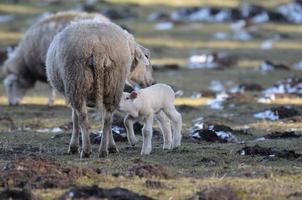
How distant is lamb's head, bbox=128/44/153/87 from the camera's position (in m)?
14.7

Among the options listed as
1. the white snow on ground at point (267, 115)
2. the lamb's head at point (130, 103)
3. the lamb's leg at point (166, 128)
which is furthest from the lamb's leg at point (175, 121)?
the white snow on ground at point (267, 115)

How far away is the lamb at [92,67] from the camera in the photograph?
12.8 meters

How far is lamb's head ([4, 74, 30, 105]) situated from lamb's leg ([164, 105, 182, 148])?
34.3 ft

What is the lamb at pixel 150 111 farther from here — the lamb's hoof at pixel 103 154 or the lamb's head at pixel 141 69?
the lamb's head at pixel 141 69

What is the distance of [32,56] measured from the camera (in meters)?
23.3

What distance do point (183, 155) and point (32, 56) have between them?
10.9 metres

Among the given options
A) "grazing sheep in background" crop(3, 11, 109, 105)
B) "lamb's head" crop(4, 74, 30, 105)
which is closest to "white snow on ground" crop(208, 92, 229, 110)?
"grazing sheep in background" crop(3, 11, 109, 105)

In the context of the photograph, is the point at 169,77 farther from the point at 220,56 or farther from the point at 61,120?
the point at 61,120

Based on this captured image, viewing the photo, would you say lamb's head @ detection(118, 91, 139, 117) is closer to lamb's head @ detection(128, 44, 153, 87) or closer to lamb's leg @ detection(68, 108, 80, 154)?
lamb's leg @ detection(68, 108, 80, 154)

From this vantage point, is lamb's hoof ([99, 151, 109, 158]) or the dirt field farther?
lamb's hoof ([99, 151, 109, 158])

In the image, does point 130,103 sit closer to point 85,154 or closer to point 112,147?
point 112,147

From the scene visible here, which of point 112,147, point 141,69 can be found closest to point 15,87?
point 141,69

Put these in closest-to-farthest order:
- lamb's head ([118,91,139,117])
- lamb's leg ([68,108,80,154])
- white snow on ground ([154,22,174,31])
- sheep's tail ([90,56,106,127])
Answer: sheep's tail ([90,56,106,127]), lamb's head ([118,91,139,117]), lamb's leg ([68,108,80,154]), white snow on ground ([154,22,174,31])

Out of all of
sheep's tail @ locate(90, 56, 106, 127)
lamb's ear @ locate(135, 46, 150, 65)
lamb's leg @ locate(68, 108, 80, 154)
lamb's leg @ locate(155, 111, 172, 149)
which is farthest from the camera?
lamb's ear @ locate(135, 46, 150, 65)
